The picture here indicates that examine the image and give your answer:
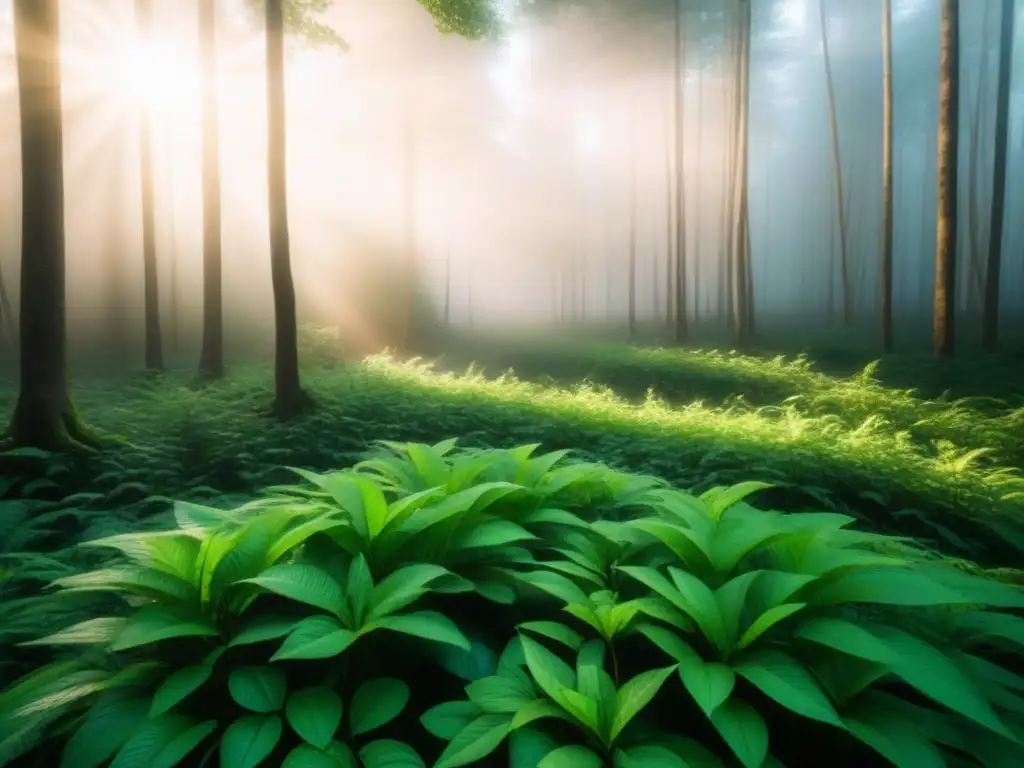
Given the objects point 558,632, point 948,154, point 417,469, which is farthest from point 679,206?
point 558,632

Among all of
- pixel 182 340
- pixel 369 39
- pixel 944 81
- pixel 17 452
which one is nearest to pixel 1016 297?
pixel 944 81

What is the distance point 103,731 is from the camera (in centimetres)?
141

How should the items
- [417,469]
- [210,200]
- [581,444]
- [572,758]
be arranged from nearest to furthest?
[572,758] → [417,469] → [581,444] → [210,200]

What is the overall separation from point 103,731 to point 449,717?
32.5 inches

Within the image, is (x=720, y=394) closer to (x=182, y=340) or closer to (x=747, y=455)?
(x=747, y=455)

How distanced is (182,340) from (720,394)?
767 inches

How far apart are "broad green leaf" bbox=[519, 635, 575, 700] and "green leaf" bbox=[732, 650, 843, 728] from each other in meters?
0.41

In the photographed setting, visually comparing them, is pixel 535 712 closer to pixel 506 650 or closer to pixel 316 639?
pixel 506 650

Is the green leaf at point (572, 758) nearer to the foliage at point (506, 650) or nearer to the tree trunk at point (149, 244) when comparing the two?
the foliage at point (506, 650)

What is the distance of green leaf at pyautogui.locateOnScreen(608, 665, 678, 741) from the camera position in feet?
4.16

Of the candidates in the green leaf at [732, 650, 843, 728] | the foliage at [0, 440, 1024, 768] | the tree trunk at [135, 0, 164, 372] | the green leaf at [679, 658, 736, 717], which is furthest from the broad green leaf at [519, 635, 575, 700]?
the tree trunk at [135, 0, 164, 372]

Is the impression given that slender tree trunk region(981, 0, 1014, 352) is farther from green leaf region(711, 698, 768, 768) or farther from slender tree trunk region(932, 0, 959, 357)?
green leaf region(711, 698, 768, 768)

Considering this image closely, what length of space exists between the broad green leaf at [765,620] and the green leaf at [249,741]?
113 cm

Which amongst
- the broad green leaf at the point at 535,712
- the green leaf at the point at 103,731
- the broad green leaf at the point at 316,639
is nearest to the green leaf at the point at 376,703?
the broad green leaf at the point at 316,639
